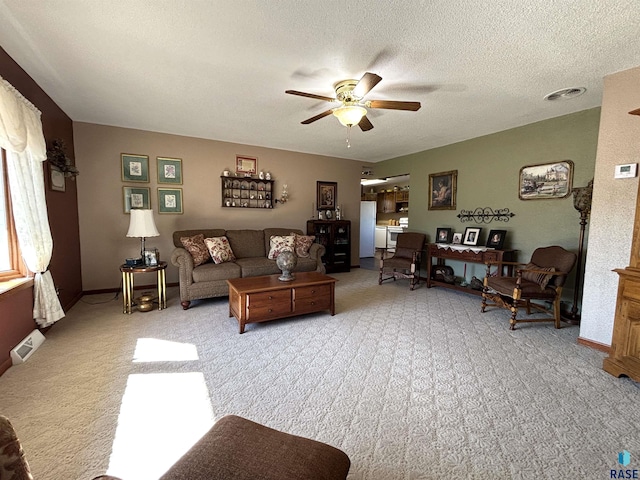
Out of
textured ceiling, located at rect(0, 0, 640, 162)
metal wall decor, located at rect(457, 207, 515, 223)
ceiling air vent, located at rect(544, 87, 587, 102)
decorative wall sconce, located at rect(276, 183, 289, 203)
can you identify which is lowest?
metal wall decor, located at rect(457, 207, 515, 223)

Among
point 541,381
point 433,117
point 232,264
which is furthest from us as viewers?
point 232,264

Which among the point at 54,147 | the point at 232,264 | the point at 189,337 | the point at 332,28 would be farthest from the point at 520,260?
the point at 54,147

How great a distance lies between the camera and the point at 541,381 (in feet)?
6.54

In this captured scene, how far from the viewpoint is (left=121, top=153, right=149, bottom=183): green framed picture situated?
13.5ft

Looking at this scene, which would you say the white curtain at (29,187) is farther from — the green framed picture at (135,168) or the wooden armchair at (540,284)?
the wooden armchair at (540,284)

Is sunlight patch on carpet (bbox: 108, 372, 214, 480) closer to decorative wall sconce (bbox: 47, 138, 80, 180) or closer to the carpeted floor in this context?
the carpeted floor

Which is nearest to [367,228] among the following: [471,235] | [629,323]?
[471,235]

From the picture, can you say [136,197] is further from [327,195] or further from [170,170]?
[327,195]

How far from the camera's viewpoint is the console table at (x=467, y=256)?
147 inches

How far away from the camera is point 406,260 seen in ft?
15.4

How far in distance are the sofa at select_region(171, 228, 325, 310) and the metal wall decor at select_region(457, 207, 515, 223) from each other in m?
2.45

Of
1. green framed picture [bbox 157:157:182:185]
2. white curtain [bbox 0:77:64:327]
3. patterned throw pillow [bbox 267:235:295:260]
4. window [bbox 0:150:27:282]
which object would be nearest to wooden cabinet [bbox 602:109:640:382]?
patterned throw pillow [bbox 267:235:295:260]

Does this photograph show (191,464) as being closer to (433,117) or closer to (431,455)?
(431,455)

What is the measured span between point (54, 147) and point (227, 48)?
2502 millimetres
